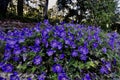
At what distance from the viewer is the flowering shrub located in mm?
2705

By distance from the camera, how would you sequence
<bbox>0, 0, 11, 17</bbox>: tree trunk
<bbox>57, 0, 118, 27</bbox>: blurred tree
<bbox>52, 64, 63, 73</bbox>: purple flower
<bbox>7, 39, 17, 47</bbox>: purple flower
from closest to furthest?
<bbox>52, 64, 63, 73</bbox>: purple flower → <bbox>7, 39, 17, 47</bbox>: purple flower → <bbox>0, 0, 11, 17</bbox>: tree trunk → <bbox>57, 0, 118, 27</bbox>: blurred tree

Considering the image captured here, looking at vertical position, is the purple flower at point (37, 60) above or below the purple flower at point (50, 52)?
below

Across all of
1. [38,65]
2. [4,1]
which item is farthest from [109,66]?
[4,1]

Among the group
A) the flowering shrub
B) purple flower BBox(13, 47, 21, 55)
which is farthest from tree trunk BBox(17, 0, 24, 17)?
purple flower BBox(13, 47, 21, 55)

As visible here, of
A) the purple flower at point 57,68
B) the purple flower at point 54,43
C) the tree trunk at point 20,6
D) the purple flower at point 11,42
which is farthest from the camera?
the tree trunk at point 20,6

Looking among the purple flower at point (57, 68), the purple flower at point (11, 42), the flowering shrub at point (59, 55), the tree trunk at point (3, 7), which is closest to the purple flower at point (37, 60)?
the flowering shrub at point (59, 55)

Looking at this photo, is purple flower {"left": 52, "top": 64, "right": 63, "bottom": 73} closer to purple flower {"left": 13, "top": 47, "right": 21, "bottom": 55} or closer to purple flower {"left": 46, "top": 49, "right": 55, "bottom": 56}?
purple flower {"left": 46, "top": 49, "right": 55, "bottom": 56}

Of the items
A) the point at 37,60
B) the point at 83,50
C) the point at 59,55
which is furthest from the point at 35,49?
the point at 83,50

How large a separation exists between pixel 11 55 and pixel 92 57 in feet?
2.53

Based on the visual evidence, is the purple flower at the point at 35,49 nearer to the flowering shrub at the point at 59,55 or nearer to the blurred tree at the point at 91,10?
the flowering shrub at the point at 59,55

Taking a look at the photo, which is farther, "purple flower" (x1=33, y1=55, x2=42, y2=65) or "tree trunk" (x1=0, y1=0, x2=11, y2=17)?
"tree trunk" (x1=0, y1=0, x2=11, y2=17)

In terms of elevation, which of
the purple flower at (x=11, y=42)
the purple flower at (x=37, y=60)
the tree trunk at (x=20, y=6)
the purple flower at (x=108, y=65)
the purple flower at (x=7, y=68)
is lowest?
the tree trunk at (x=20, y=6)

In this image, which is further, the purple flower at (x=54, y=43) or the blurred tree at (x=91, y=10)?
the blurred tree at (x=91, y=10)

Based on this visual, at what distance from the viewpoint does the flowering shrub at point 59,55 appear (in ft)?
8.87
